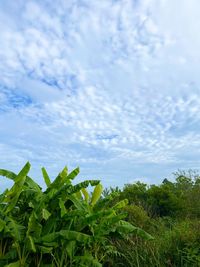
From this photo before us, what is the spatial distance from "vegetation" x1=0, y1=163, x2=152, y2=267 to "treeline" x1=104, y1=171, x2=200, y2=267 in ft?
1.38

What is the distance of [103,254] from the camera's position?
9.72 meters

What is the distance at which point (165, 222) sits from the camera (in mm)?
13359

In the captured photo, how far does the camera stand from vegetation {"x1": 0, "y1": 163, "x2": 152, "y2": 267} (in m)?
8.64

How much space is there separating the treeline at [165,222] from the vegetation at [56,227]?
42 cm

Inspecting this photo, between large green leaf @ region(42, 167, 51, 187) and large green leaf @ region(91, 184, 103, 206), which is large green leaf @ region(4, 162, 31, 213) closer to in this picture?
large green leaf @ region(42, 167, 51, 187)

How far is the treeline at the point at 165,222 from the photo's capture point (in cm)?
911

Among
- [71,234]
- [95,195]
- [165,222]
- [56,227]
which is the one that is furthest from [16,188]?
[165,222]

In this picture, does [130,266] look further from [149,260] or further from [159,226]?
[159,226]

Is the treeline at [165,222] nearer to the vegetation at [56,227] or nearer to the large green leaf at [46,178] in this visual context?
the vegetation at [56,227]

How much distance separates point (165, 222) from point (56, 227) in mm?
5020

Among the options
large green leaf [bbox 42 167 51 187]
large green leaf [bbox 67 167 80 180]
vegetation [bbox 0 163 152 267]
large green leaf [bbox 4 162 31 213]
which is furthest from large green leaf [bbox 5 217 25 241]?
large green leaf [bbox 42 167 51 187]

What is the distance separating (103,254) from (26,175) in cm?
234

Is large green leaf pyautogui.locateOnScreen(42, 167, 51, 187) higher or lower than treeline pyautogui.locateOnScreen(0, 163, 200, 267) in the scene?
higher

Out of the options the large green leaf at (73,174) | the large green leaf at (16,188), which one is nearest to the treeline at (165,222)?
the large green leaf at (73,174)
